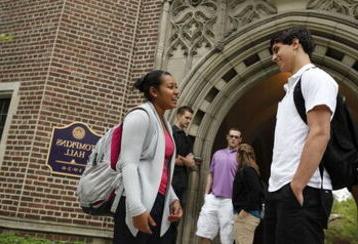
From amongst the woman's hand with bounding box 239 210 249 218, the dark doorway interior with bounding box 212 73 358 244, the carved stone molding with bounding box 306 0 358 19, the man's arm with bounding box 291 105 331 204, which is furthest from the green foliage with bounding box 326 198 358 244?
the man's arm with bounding box 291 105 331 204

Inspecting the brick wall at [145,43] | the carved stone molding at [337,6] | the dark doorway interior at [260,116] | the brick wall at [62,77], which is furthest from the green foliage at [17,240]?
the carved stone molding at [337,6]

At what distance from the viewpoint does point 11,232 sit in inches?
283

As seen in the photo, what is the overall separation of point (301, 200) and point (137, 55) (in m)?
6.63

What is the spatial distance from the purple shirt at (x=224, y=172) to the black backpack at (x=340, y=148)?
370 cm

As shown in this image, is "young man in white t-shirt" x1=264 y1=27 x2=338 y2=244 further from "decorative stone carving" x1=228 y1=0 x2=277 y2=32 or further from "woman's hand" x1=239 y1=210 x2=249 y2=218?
"decorative stone carving" x1=228 y1=0 x2=277 y2=32

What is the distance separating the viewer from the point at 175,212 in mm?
2793

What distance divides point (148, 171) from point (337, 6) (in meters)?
5.62

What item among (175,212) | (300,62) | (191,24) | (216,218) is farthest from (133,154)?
(191,24)

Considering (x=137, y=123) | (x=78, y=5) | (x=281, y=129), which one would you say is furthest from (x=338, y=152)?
(x=78, y=5)

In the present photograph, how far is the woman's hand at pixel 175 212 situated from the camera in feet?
9.00

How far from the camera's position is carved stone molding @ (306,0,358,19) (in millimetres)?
6922

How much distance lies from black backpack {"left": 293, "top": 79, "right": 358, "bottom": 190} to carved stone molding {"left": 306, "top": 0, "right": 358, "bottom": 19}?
203 inches

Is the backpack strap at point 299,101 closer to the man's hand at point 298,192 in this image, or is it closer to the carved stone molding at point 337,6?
the man's hand at point 298,192

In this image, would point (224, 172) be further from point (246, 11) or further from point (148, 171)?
point (148, 171)
